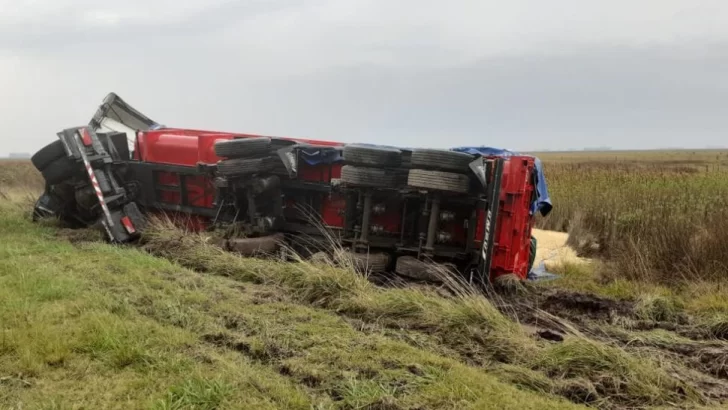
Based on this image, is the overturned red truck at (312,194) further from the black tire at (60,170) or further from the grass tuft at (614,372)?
the grass tuft at (614,372)

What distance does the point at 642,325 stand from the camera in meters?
5.40

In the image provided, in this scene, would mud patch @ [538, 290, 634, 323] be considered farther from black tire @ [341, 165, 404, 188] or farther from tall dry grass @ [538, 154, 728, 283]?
black tire @ [341, 165, 404, 188]

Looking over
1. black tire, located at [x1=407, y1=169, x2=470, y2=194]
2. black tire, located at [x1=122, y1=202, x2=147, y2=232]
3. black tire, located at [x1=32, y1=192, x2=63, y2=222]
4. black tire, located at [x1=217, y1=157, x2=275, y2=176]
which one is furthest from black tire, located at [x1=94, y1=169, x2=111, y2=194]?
black tire, located at [x1=407, y1=169, x2=470, y2=194]

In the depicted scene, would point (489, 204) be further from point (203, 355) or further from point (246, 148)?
point (203, 355)

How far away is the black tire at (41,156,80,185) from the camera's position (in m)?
9.45

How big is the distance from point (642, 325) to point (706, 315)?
807 mm

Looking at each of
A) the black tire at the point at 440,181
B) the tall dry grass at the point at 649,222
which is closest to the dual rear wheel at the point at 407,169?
the black tire at the point at 440,181

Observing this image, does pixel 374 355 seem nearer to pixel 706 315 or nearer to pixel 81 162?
pixel 706 315

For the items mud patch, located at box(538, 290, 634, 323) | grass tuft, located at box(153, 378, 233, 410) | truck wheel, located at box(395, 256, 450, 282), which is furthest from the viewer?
truck wheel, located at box(395, 256, 450, 282)

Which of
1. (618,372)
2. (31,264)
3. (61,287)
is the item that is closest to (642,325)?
(618,372)

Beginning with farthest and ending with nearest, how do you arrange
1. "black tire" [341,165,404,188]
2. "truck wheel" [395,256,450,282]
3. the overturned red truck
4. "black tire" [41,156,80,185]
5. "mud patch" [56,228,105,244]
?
"black tire" [41,156,80,185], "mud patch" [56,228,105,244], "black tire" [341,165,404,188], the overturned red truck, "truck wheel" [395,256,450,282]

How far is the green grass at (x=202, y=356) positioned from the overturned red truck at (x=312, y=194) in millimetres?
1760

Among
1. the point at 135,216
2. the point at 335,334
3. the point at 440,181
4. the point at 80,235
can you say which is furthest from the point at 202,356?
the point at 80,235

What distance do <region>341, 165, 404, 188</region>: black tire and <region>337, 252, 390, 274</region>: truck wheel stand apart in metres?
0.84
